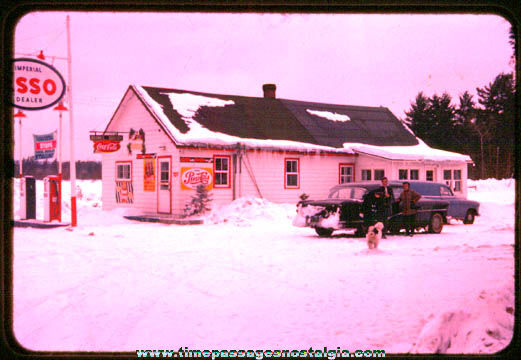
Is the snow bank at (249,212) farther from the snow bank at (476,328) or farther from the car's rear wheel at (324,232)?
the snow bank at (476,328)

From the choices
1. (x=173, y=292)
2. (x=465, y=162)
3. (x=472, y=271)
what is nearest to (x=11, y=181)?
(x=173, y=292)

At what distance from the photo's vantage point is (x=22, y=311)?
5688 mm

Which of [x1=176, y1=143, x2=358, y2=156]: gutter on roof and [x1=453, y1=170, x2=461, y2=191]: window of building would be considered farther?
[x1=453, y1=170, x2=461, y2=191]: window of building

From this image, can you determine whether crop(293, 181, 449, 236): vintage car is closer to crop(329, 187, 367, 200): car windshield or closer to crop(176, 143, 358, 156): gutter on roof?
crop(329, 187, 367, 200): car windshield

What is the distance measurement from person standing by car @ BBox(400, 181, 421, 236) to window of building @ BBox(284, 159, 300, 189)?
8.88 metres

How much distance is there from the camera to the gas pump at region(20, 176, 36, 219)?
691 inches

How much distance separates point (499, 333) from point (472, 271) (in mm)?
4280

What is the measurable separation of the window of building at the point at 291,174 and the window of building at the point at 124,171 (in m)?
7.07

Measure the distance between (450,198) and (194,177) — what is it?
9.54 metres

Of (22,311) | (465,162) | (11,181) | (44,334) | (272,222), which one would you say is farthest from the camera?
(465,162)

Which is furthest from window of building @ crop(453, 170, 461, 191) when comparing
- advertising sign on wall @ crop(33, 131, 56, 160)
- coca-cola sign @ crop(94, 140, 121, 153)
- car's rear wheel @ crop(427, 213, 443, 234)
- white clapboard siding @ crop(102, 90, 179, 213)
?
advertising sign on wall @ crop(33, 131, 56, 160)

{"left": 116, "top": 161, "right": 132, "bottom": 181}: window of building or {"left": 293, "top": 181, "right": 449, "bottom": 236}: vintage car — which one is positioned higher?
{"left": 116, "top": 161, "right": 132, "bottom": 181}: window of building

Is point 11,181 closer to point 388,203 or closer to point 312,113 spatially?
point 388,203

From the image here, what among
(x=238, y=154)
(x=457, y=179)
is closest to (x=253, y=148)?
(x=238, y=154)
